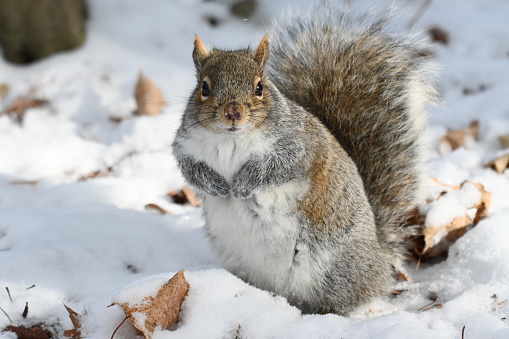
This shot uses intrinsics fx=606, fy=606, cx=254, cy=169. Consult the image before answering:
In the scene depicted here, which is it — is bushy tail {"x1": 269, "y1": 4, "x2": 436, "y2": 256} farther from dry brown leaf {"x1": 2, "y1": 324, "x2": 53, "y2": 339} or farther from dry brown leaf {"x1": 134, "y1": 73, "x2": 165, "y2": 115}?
dry brown leaf {"x1": 134, "y1": 73, "x2": 165, "y2": 115}

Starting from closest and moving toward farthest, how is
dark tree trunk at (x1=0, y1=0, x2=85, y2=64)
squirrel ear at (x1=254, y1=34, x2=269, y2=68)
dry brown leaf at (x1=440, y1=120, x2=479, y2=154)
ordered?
squirrel ear at (x1=254, y1=34, x2=269, y2=68), dry brown leaf at (x1=440, y1=120, x2=479, y2=154), dark tree trunk at (x1=0, y1=0, x2=85, y2=64)

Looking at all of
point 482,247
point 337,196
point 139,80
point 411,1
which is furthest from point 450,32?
point 337,196

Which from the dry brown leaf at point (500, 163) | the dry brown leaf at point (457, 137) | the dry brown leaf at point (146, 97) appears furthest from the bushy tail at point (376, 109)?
the dry brown leaf at point (146, 97)

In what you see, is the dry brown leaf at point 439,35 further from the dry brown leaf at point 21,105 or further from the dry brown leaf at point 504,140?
the dry brown leaf at point 21,105

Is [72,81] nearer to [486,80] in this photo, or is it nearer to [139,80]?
[139,80]

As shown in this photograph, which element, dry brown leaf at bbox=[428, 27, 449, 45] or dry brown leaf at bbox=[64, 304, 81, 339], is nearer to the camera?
dry brown leaf at bbox=[64, 304, 81, 339]

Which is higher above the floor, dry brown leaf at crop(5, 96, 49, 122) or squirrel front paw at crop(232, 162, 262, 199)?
squirrel front paw at crop(232, 162, 262, 199)

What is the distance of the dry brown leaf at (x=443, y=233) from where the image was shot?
2.22 metres

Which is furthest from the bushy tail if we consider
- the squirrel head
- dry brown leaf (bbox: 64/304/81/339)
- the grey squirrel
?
dry brown leaf (bbox: 64/304/81/339)

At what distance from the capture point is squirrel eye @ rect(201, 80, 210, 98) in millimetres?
1828

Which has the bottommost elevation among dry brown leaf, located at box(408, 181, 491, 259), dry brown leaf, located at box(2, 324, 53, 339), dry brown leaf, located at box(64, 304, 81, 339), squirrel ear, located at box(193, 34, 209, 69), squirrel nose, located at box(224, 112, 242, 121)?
dry brown leaf, located at box(2, 324, 53, 339)

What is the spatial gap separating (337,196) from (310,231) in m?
0.15

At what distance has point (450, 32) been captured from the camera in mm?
4160

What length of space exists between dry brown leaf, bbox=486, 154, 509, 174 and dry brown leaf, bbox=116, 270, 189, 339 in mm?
1659
